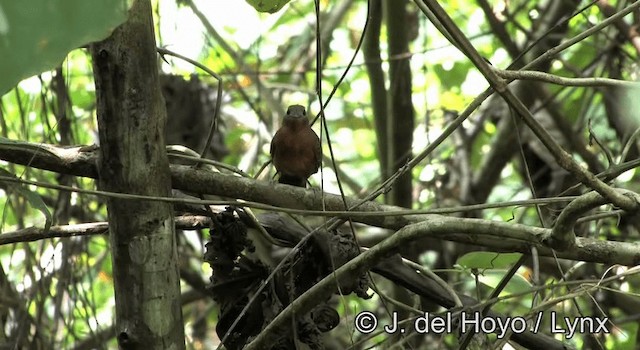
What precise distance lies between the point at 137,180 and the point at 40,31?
2.52 ft

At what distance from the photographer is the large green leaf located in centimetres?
73

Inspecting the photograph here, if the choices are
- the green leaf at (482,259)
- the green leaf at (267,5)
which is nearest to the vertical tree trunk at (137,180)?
the green leaf at (267,5)

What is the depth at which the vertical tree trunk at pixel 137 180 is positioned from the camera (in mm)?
1465

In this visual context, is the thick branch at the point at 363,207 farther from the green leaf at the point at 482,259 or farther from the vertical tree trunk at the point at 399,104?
the vertical tree trunk at the point at 399,104

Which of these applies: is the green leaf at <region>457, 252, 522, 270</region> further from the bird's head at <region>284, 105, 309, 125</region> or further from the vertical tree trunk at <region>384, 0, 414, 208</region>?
→ the bird's head at <region>284, 105, 309, 125</region>

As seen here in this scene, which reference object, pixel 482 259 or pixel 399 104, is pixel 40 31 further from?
pixel 399 104

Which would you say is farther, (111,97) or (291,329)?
(291,329)

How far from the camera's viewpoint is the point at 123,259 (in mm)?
1508

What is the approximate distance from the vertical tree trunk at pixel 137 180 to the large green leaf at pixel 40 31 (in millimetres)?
713

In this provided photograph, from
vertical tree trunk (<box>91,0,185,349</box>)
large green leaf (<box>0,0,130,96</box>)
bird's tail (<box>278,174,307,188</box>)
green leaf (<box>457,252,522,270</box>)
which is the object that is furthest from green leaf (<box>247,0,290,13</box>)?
bird's tail (<box>278,174,307,188</box>)

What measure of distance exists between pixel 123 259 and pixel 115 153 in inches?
7.5

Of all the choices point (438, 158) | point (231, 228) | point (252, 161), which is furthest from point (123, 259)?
point (438, 158)

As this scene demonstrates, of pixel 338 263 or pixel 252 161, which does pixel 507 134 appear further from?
pixel 338 263

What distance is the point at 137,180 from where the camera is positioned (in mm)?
1487
